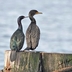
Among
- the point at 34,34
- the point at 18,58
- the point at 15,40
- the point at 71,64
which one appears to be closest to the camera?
the point at 71,64

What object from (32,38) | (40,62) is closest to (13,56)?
(40,62)

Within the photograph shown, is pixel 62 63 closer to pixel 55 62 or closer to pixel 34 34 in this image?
pixel 55 62

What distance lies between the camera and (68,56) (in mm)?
6309

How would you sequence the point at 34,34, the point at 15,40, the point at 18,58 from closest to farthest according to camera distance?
the point at 18,58
the point at 15,40
the point at 34,34

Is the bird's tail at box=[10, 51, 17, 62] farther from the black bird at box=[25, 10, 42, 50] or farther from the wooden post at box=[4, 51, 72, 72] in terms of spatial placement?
the black bird at box=[25, 10, 42, 50]

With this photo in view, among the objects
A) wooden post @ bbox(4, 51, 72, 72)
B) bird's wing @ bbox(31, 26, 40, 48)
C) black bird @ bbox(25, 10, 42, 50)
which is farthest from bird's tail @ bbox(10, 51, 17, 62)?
bird's wing @ bbox(31, 26, 40, 48)

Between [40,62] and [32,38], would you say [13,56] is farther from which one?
→ [32,38]

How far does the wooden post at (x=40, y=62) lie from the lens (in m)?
6.32

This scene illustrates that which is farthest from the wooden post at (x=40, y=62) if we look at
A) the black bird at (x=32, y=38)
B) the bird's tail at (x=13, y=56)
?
the black bird at (x=32, y=38)

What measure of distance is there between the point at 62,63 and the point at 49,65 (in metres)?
0.23

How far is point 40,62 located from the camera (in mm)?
6496

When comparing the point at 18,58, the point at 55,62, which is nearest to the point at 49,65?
the point at 55,62

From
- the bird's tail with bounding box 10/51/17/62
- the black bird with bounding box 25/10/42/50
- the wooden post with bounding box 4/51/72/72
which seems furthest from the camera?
the black bird with bounding box 25/10/42/50

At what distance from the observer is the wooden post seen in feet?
20.7
